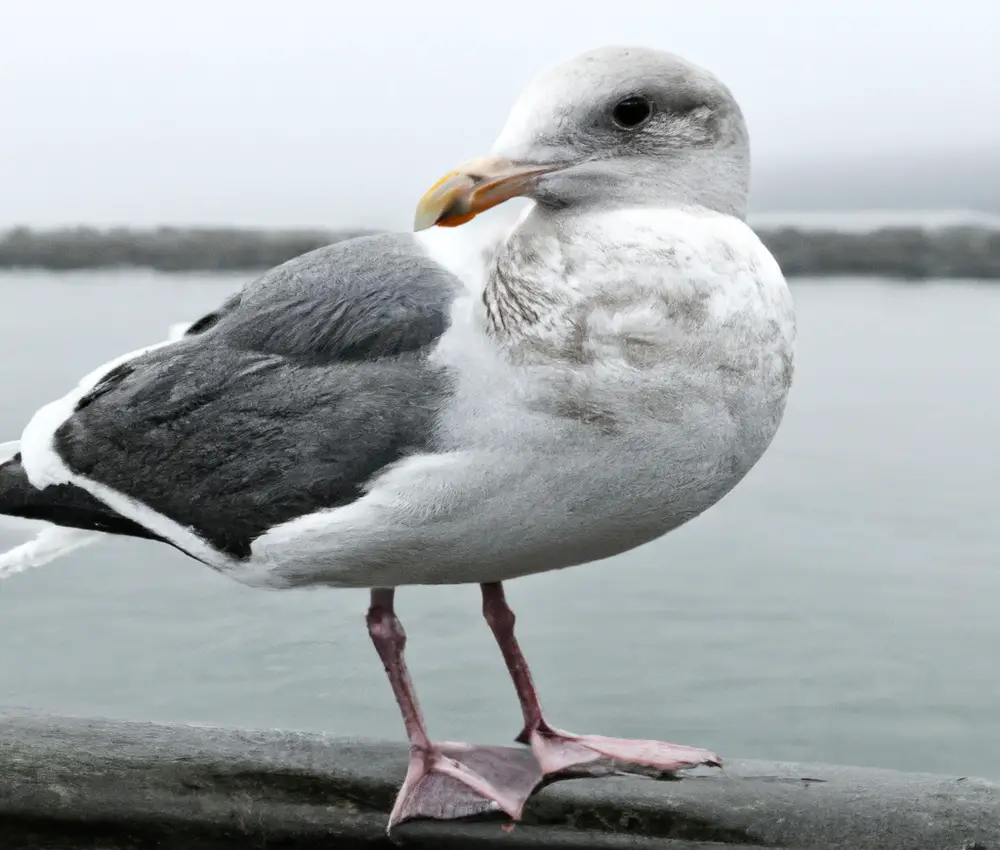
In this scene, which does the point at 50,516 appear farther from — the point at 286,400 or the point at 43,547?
the point at 286,400

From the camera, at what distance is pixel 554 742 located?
86.9 inches

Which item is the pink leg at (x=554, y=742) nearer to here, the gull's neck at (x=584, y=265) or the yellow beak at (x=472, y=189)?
the gull's neck at (x=584, y=265)

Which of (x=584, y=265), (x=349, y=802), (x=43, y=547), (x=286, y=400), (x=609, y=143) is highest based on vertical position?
(x=609, y=143)

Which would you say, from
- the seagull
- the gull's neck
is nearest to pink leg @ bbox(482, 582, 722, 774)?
the seagull

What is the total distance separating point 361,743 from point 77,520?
61 cm

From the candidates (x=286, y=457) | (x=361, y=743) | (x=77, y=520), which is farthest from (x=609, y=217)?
(x=361, y=743)

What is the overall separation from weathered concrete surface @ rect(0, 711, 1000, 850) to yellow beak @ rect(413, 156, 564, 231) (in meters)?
0.97

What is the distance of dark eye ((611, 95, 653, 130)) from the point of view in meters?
1.58

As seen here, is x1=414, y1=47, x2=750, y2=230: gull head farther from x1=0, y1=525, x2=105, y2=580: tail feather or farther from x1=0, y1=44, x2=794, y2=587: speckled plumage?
x1=0, y1=525, x2=105, y2=580: tail feather

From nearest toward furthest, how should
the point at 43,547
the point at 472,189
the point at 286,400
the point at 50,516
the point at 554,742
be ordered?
the point at 472,189 → the point at 286,400 → the point at 50,516 → the point at 43,547 → the point at 554,742

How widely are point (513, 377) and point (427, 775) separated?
0.77m

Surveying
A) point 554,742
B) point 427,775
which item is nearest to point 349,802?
point 427,775

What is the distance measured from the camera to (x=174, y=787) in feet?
7.15

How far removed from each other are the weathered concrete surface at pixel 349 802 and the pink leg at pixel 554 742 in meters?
0.05
